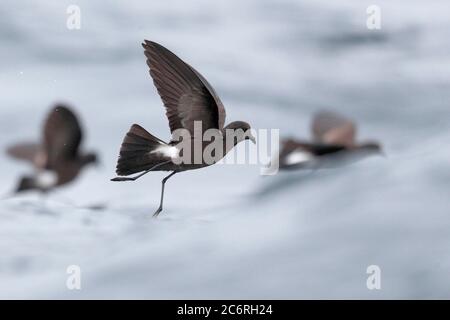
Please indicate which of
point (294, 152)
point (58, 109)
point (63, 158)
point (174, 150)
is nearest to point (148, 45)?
point (174, 150)

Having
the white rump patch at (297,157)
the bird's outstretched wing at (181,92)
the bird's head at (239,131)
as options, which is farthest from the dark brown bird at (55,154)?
the bird's head at (239,131)

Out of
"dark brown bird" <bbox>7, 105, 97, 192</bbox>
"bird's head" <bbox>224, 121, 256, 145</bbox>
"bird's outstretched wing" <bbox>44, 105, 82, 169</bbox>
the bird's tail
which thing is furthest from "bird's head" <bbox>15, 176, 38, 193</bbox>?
"bird's head" <bbox>224, 121, 256, 145</bbox>

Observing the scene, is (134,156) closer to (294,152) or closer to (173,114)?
(173,114)

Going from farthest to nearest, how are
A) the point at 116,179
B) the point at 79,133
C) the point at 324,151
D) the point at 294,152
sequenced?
the point at 79,133
the point at 324,151
the point at 294,152
the point at 116,179

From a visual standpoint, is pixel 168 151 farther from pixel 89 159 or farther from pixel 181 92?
pixel 89 159

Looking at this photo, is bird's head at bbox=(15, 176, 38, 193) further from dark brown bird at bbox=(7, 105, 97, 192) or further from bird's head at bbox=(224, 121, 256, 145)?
bird's head at bbox=(224, 121, 256, 145)

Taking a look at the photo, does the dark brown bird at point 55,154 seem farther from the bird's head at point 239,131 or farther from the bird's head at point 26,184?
the bird's head at point 239,131
